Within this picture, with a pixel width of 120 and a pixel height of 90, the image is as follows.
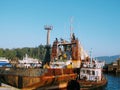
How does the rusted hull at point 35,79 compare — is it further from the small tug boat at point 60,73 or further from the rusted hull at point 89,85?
the rusted hull at point 89,85

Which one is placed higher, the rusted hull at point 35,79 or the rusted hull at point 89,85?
the rusted hull at point 35,79

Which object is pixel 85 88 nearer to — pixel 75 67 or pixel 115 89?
pixel 75 67

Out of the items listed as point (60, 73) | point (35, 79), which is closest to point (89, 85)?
point (60, 73)

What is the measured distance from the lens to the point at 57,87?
154 ft

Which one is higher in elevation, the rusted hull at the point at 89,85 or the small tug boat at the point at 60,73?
the small tug boat at the point at 60,73

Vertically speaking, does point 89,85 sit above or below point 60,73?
below

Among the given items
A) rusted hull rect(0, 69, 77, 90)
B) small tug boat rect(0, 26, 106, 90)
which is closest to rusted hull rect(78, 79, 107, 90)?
small tug boat rect(0, 26, 106, 90)

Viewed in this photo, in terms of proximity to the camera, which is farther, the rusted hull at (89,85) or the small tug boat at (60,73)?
the rusted hull at (89,85)

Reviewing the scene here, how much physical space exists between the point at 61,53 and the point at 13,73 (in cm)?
1992

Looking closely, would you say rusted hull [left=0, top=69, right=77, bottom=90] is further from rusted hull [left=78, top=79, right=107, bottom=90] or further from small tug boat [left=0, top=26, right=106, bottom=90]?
rusted hull [left=78, top=79, right=107, bottom=90]

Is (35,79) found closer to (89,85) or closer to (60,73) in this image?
(60,73)

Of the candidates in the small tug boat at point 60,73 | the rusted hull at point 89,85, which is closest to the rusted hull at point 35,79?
the small tug boat at point 60,73

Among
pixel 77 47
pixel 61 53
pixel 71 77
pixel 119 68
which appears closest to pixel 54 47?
pixel 61 53

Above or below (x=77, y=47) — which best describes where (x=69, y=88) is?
below
